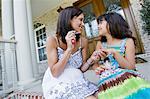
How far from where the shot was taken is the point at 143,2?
4.50 meters

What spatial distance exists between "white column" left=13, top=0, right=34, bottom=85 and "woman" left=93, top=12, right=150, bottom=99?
239 centimetres

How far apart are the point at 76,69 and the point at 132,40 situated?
1.57 ft

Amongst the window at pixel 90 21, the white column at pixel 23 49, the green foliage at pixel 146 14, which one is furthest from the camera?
the window at pixel 90 21

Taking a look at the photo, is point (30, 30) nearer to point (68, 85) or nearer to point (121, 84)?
point (68, 85)

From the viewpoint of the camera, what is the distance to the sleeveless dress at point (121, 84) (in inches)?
41.0

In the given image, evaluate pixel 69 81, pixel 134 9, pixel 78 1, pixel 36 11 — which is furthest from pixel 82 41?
pixel 36 11

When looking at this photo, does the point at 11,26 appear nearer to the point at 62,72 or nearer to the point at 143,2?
the point at 143,2

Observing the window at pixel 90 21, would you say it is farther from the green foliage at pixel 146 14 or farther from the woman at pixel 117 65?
the woman at pixel 117 65

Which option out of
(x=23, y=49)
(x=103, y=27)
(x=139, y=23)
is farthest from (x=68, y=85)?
(x=139, y=23)

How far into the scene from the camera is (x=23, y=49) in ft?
12.0

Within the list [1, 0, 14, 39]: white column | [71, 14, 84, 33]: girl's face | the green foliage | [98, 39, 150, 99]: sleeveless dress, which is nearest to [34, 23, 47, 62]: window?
[1, 0, 14, 39]: white column

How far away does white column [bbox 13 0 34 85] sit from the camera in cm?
356

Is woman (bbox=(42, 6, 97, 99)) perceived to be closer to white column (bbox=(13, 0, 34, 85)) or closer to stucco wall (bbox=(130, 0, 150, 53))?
white column (bbox=(13, 0, 34, 85))

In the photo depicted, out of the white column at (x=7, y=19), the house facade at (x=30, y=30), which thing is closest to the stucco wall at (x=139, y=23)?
the house facade at (x=30, y=30)
